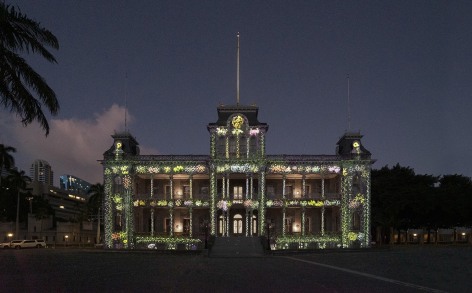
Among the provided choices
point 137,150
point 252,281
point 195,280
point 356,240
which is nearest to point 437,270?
point 252,281

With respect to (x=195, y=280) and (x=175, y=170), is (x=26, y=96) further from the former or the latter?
(x=175, y=170)

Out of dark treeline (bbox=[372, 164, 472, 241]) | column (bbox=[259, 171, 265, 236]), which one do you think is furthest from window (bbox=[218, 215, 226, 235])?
dark treeline (bbox=[372, 164, 472, 241])

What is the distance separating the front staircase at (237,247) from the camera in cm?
4441

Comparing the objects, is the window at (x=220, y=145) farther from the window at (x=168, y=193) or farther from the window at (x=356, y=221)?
the window at (x=356, y=221)

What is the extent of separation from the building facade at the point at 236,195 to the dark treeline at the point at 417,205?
23.4 feet

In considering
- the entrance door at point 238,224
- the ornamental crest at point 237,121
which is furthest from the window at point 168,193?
the ornamental crest at point 237,121

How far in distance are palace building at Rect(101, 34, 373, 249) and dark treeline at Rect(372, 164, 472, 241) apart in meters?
7.15

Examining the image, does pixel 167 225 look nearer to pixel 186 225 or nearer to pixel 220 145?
pixel 186 225

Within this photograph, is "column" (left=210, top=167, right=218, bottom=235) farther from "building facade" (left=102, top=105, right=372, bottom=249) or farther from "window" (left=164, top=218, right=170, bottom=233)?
"window" (left=164, top=218, right=170, bottom=233)

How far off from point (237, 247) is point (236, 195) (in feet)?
34.0

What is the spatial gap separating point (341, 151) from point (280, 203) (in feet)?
26.1

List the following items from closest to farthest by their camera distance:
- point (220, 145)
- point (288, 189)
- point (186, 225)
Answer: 1. point (220, 145)
2. point (186, 225)
3. point (288, 189)

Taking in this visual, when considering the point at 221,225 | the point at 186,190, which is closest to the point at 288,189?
the point at 221,225

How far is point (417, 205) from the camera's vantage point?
61.0m
